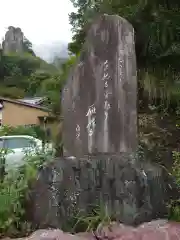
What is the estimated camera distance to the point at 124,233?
358 centimetres

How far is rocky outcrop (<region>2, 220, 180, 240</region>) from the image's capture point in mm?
3434

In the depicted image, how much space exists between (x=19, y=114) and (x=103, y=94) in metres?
17.4

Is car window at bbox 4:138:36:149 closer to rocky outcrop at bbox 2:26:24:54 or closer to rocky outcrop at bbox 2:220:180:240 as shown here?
rocky outcrop at bbox 2:220:180:240

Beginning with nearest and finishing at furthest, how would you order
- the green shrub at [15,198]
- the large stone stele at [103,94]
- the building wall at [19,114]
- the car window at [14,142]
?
the green shrub at [15,198], the large stone stele at [103,94], the car window at [14,142], the building wall at [19,114]

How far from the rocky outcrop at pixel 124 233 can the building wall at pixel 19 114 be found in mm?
17931

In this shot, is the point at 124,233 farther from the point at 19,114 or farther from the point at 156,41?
the point at 19,114

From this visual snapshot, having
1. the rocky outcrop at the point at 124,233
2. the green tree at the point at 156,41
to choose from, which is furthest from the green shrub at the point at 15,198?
the green tree at the point at 156,41

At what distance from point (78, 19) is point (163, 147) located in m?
5.70

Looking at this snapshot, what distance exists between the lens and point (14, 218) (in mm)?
3943

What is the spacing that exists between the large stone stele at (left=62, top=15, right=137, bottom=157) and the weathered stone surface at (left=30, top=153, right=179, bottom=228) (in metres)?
0.49

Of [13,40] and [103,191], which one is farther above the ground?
[13,40]

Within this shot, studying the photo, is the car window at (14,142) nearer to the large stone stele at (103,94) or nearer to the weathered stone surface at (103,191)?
the large stone stele at (103,94)

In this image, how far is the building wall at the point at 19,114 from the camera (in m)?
21.4

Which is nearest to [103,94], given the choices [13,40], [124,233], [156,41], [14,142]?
[124,233]
